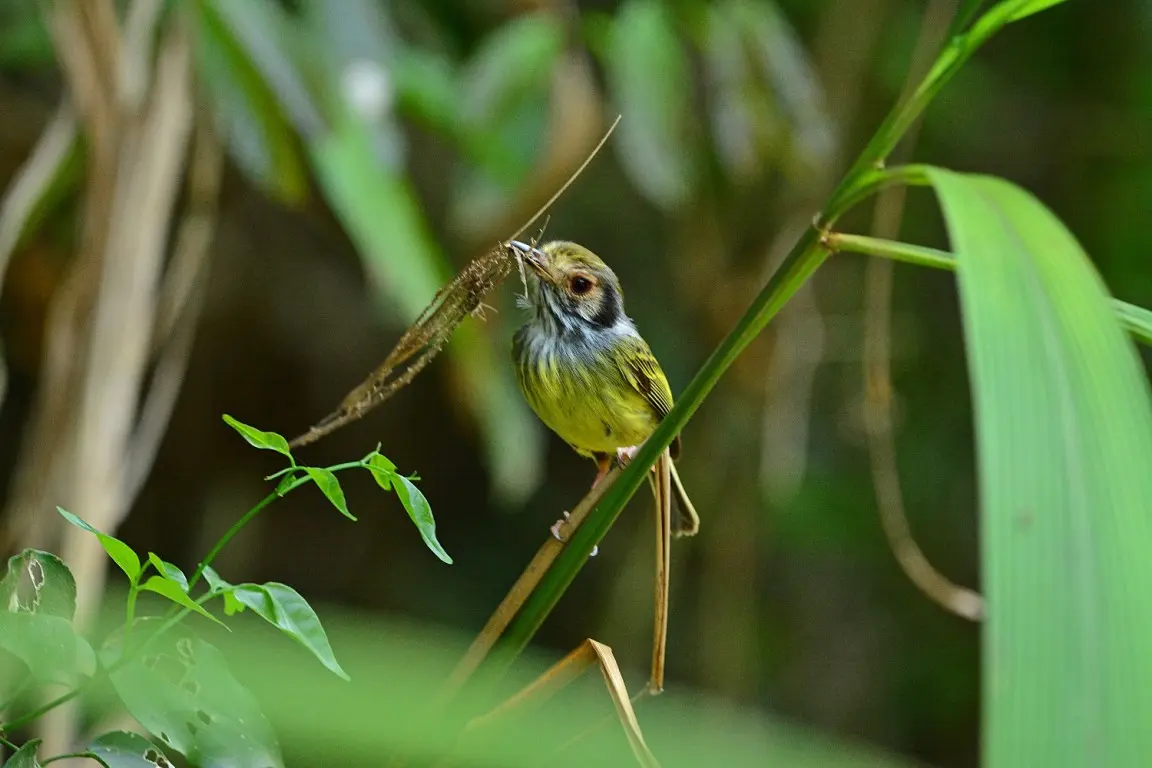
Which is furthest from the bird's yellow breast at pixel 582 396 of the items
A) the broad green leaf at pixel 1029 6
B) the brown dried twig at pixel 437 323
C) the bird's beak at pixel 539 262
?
the broad green leaf at pixel 1029 6

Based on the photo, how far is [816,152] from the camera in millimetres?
3076

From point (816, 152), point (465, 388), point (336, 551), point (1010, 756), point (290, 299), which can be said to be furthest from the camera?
point (336, 551)

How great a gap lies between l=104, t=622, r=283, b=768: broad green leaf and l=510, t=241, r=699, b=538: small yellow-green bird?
3.98ft

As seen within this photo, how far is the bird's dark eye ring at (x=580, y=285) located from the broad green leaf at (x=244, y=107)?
52cm

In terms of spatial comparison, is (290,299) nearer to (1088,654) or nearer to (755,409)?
(755,409)

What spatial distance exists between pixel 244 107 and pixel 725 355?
1492 millimetres

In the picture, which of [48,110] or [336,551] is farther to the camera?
[336,551]

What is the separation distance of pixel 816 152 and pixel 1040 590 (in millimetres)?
2737

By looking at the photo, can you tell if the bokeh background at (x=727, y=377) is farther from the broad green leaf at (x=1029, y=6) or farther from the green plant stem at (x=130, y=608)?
the green plant stem at (x=130, y=608)

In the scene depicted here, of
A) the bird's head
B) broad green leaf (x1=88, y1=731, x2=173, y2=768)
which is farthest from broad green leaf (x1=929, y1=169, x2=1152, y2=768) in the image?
the bird's head

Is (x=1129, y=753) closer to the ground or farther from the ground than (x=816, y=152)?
closer to the ground

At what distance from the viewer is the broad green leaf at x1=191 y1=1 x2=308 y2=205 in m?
→ 2.06

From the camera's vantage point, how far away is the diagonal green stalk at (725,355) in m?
0.92

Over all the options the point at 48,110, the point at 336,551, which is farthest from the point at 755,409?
the point at 48,110
